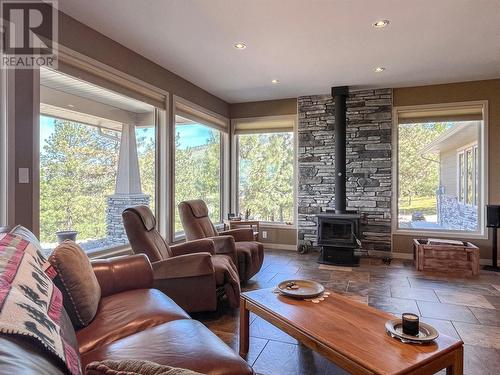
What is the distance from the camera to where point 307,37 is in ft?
10.3

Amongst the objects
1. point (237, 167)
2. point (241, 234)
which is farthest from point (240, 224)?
point (237, 167)

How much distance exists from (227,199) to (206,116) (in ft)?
5.36

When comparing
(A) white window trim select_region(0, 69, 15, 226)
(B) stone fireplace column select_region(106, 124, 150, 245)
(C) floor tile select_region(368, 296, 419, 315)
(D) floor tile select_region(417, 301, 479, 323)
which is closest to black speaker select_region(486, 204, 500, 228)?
(D) floor tile select_region(417, 301, 479, 323)

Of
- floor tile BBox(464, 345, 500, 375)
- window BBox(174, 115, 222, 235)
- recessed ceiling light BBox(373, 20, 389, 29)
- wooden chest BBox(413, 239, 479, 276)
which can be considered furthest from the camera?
window BBox(174, 115, 222, 235)

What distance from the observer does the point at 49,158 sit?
2734 mm

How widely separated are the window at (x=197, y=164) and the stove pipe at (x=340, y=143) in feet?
6.99

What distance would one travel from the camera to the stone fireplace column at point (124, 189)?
345 centimetres

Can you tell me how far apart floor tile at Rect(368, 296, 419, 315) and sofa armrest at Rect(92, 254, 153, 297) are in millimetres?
2197

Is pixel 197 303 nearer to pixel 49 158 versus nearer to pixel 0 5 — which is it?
pixel 49 158

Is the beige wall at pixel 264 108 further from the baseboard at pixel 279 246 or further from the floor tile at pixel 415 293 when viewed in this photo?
the floor tile at pixel 415 293

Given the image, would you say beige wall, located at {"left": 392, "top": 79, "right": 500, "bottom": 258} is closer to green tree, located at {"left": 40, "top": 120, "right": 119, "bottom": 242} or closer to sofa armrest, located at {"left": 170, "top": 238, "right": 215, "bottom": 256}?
sofa armrest, located at {"left": 170, "top": 238, "right": 215, "bottom": 256}

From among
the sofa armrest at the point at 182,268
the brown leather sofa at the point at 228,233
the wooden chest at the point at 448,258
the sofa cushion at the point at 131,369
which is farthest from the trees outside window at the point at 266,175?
the sofa cushion at the point at 131,369

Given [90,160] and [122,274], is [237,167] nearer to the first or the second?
[90,160]

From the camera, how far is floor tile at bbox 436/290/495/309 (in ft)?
9.96
